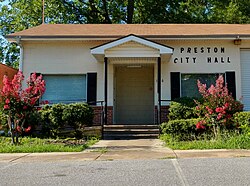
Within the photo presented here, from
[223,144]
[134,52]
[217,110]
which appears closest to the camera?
[223,144]

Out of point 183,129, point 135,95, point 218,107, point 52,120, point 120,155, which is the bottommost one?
point 120,155

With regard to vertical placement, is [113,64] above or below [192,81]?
above

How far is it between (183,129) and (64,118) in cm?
406

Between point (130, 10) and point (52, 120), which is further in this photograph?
point (130, 10)

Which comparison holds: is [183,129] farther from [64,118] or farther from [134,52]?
[64,118]

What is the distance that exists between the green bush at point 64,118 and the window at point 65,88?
2073mm

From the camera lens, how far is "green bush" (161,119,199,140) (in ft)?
32.3

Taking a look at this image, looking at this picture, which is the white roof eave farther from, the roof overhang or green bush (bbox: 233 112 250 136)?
green bush (bbox: 233 112 250 136)

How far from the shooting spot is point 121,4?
95.0 ft

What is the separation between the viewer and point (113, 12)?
2852cm

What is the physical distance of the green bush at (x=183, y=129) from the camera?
387 inches

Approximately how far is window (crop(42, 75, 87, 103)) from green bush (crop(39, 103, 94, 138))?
6.80 feet

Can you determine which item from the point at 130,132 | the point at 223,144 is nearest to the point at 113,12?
the point at 130,132

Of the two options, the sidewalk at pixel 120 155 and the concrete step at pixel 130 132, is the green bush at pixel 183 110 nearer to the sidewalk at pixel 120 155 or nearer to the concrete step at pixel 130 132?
the concrete step at pixel 130 132
